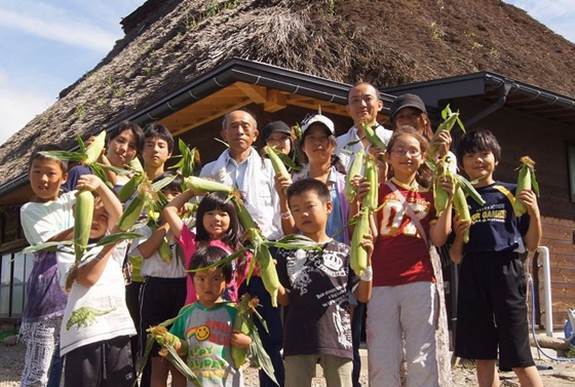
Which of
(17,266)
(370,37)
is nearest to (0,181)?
(17,266)

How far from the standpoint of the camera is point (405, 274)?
3.42m

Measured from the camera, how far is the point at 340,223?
3.86 m

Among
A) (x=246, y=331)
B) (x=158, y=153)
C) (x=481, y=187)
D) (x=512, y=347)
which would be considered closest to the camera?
(x=246, y=331)

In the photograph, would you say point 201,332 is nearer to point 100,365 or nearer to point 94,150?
point 100,365

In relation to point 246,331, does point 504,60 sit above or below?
above

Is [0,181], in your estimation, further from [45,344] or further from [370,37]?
[45,344]

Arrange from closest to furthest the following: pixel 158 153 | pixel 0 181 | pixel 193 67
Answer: pixel 158 153 < pixel 193 67 < pixel 0 181

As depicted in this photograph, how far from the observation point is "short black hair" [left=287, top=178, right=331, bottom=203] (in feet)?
10.8

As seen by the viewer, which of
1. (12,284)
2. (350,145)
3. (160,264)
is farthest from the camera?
(12,284)

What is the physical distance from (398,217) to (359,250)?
0.62 metres

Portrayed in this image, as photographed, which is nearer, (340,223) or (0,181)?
(340,223)

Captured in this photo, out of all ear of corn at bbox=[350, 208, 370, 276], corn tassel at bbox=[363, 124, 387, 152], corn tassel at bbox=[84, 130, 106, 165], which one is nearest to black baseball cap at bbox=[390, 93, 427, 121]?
corn tassel at bbox=[363, 124, 387, 152]

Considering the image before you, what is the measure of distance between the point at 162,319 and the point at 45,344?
649 millimetres

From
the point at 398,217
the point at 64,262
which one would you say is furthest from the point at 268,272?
the point at 64,262
